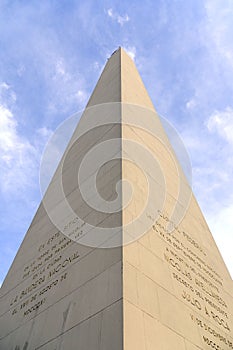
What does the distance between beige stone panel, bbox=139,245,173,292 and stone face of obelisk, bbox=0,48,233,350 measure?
0.03 meters

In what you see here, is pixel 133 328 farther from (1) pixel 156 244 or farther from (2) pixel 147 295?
(1) pixel 156 244

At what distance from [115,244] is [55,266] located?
1989mm

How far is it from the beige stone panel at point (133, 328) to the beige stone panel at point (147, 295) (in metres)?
0.23

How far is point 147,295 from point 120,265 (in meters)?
0.63

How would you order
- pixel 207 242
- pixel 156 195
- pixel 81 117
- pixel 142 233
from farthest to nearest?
pixel 81 117 < pixel 207 242 < pixel 156 195 < pixel 142 233

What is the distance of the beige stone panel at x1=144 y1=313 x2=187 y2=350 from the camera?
4.68m

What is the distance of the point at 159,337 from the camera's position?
4.87m

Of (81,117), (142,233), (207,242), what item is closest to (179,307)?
(142,233)

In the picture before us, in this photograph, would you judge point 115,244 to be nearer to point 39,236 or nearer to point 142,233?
point 142,233

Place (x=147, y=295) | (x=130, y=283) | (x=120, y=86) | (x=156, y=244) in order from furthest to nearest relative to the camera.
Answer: (x=120, y=86), (x=156, y=244), (x=147, y=295), (x=130, y=283)

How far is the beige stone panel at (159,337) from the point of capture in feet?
15.3

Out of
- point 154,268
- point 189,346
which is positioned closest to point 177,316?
point 189,346

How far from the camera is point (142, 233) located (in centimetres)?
653

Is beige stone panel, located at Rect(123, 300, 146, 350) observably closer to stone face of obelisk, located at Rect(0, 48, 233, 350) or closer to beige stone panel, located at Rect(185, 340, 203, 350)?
stone face of obelisk, located at Rect(0, 48, 233, 350)
